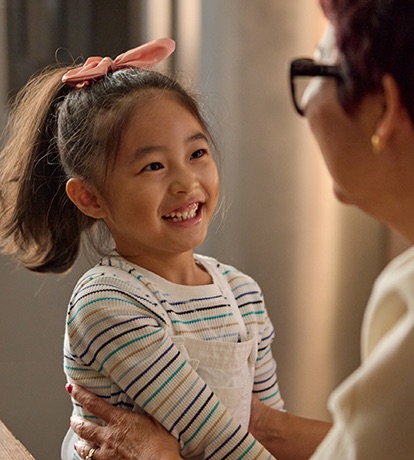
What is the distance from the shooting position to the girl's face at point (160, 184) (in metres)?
1.30

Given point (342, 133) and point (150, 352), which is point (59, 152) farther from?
point (342, 133)

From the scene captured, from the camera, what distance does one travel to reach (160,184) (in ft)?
4.25

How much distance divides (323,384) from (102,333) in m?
1.16

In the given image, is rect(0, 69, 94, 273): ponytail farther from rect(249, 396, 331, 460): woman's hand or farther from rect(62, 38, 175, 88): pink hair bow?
rect(249, 396, 331, 460): woman's hand

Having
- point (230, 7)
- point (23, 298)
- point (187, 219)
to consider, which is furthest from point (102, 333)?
point (230, 7)

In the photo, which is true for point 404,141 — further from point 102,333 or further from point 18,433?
point 18,433

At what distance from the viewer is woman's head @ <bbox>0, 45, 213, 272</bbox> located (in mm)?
1344

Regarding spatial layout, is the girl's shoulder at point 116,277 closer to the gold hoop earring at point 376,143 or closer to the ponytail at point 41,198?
the ponytail at point 41,198

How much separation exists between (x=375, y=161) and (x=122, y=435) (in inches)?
25.2

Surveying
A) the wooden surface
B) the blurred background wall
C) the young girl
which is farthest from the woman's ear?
the blurred background wall

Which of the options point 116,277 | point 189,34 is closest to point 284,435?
point 116,277

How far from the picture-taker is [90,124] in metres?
1.35

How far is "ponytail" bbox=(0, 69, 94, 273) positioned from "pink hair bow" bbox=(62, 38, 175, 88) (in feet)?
0.17

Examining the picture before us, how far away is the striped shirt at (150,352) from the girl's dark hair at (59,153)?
6.5 inches
